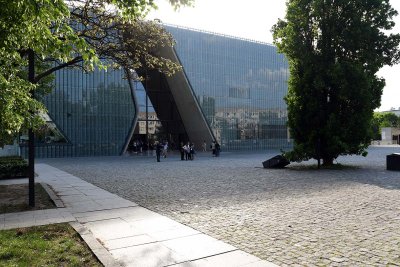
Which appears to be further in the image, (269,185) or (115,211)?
(269,185)

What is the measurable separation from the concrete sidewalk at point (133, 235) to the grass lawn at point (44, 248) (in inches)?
8.3

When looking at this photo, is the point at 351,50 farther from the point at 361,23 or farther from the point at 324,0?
the point at 324,0

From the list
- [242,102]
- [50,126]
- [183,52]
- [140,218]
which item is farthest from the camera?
[242,102]

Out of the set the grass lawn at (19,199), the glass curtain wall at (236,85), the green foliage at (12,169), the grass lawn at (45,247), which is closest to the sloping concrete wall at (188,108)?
the glass curtain wall at (236,85)

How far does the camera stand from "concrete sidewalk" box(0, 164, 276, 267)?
17.7ft

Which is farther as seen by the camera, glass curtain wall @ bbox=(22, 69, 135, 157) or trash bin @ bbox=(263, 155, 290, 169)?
glass curtain wall @ bbox=(22, 69, 135, 157)

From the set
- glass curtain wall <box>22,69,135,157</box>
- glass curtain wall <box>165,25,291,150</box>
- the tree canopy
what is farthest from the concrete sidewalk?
glass curtain wall <box>165,25,291,150</box>

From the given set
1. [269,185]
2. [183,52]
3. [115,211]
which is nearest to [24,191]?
[115,211]

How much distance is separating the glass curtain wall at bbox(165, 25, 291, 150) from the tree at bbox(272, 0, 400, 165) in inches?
996

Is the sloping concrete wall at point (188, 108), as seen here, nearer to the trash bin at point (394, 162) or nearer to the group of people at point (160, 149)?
the group of people at point (160, 149)

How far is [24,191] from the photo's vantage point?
498 inches

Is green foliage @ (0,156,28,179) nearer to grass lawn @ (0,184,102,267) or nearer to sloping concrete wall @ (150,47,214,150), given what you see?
grass lawn @ (0,184,102,267)

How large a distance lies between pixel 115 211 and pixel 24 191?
5380mm

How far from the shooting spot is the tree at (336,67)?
61.5ft
